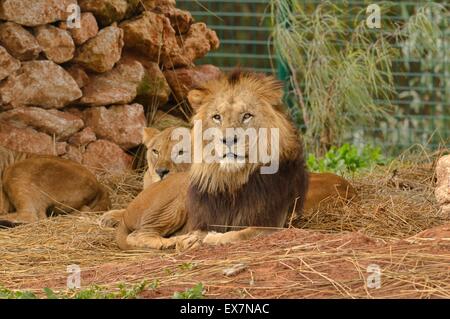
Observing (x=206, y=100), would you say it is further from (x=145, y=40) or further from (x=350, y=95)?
(x=350, y=95)

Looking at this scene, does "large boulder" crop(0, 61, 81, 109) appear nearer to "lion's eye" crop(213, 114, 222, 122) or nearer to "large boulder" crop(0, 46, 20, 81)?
"large boulder" crop(0, 46, 20, 81)

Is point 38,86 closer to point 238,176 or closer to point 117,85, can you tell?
point 117,85

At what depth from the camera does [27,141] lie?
897cm

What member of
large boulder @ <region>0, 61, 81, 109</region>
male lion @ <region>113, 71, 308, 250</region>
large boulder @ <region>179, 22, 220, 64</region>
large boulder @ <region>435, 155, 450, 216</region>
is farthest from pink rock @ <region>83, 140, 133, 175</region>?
large boulder @ <region>435, 155, 450, 216</region>

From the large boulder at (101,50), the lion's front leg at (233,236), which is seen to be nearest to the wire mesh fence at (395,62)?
the large boulder at (101,50)

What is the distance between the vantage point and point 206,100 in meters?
6.63

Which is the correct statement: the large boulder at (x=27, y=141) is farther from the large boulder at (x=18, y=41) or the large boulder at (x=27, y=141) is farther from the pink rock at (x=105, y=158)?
the large boulder at (x=18, y=41)

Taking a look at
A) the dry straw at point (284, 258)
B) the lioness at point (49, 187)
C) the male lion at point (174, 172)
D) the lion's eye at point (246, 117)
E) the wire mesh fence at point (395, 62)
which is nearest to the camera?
the dry straw at point (284, 258)

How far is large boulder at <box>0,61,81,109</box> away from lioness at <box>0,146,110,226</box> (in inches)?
27.0

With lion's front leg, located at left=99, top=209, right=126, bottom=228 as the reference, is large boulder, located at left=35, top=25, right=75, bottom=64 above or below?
above

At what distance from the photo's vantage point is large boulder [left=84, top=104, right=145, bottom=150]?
30.9 ft

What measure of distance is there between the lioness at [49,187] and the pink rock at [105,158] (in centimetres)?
82

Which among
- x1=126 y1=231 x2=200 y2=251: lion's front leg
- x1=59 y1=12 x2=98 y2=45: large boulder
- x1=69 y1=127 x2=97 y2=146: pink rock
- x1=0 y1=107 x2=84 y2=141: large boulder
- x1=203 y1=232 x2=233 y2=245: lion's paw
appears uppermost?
x1=59 y1=12 x2=98 y2=45: large boulder

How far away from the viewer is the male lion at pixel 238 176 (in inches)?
253
